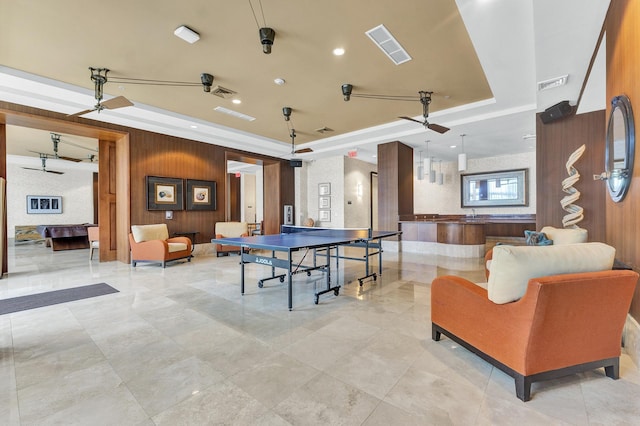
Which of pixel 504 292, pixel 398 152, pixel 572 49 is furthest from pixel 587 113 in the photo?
pixel 504 292

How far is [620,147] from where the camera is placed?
2283mm

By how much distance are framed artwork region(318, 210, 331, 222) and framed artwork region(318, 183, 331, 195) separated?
2.21 feet

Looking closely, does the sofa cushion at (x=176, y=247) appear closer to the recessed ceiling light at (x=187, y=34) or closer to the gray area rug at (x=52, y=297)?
Result: the gray area rug at (x=52, y=297)

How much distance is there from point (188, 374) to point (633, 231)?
3353mm

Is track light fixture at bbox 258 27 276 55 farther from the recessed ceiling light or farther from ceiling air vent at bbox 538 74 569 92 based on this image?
ceiling air vent at bbox 538 74 569 92

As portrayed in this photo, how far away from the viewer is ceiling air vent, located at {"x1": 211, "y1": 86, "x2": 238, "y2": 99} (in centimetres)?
482

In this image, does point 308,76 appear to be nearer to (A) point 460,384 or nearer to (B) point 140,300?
(B) point 140,300

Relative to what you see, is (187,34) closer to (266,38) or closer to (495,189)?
(266,38)

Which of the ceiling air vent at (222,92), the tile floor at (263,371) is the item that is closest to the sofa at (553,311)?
the tile floor at (263,371)

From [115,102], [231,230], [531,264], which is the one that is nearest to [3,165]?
[115,102]

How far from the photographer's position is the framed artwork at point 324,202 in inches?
400

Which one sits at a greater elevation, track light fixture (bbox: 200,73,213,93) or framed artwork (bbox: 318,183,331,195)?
track light fixture (bbox: 200,73,213,93)

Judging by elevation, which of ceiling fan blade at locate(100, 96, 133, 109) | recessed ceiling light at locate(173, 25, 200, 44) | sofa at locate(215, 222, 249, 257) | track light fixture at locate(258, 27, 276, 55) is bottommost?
sofa at locate(215, 222, 249, 257)

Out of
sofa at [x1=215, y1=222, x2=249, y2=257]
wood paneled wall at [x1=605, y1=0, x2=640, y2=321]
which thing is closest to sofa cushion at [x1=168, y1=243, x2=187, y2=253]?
sofa at [x1=215, y1=222, x2=249, y2=257]
